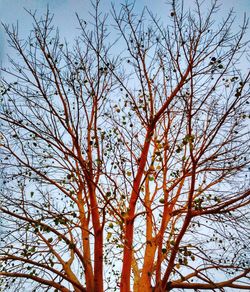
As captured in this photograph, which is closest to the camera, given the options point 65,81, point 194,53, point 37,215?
point 194,53

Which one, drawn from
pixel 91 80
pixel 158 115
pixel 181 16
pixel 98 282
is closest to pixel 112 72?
pixel 91 80

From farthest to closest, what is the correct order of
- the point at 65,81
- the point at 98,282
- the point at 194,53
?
the point at 65,81
the point at 98,282
the point at 194,53

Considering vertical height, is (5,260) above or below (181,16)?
below

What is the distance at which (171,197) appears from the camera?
5641mm

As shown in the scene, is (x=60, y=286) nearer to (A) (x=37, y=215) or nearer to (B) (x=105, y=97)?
(A) (x=37, y=215)

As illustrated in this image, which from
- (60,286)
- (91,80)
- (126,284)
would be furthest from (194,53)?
(60,286)

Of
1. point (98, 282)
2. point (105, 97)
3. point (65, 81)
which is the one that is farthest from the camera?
point (105, 97)

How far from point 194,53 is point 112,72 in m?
1.66

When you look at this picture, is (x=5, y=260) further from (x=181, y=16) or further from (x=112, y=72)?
(x=181, y=16)

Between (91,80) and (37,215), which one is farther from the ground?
(91,80)

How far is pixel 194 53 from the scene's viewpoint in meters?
4.63

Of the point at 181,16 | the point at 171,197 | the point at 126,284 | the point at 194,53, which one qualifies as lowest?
the point at 126,284

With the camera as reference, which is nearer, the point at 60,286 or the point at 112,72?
the point at 60,286

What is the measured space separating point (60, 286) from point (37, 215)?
111 cm
